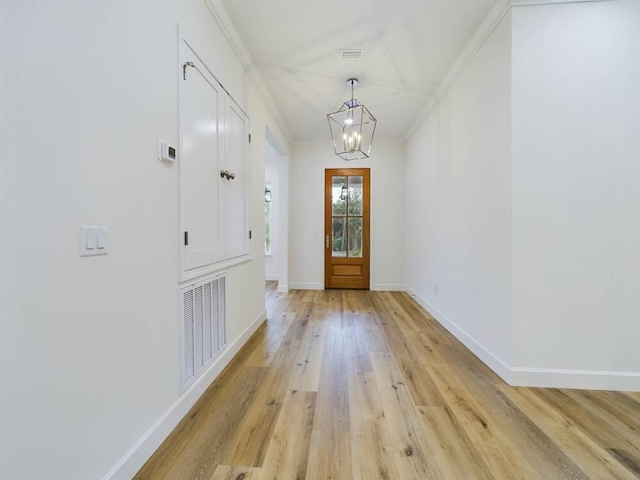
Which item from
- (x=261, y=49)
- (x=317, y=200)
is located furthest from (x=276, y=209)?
(x=261, y=49)

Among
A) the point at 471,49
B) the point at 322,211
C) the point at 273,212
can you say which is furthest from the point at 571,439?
the point at 273,212

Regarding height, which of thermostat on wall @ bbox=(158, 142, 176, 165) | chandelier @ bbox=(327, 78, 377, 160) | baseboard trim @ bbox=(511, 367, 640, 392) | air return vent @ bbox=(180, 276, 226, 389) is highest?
Answer: chandelier @ bbox=(327, 78, 377, 160)

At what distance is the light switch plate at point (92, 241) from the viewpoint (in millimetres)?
994

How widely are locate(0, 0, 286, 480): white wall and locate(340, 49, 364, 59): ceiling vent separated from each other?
1463 mm

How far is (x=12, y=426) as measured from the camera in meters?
0.79

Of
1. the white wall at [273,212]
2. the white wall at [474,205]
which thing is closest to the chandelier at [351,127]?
the white wall at [474,205]

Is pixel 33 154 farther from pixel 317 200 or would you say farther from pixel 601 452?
pixel 317 200

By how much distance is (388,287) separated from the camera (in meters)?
5.20

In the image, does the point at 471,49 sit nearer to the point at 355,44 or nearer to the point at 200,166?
the point at 355,44

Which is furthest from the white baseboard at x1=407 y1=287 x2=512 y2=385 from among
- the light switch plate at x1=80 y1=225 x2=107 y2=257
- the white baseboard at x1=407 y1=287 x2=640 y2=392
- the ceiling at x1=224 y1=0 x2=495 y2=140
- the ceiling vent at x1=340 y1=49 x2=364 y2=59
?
the ceiling vent at x1=340 y1=49 x2=364 y2=59

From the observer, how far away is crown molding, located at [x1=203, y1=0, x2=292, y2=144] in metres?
2.02

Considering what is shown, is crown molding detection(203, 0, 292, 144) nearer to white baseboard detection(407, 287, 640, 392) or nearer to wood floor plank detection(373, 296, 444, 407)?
wood floor plank detection(373, 296, 444, 407)

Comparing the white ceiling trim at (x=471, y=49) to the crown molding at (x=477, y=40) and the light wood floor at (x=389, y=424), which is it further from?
the light wood floor at (x=389, y=424)

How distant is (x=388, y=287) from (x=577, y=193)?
3530 mm
